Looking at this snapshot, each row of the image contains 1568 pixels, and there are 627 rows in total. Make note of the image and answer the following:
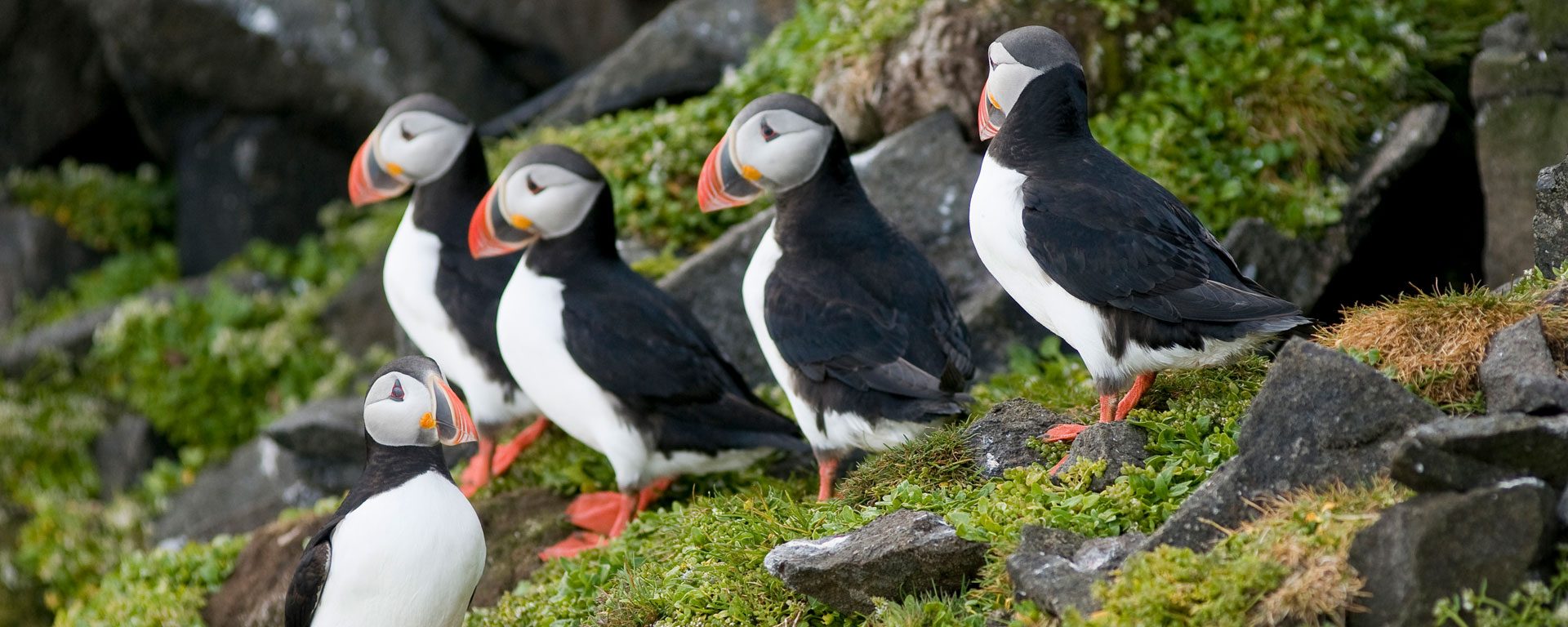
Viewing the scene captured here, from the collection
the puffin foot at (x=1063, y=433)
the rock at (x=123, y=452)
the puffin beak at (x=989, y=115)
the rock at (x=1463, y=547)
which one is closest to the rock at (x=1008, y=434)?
the puffin foot at (x=1063, y=433)

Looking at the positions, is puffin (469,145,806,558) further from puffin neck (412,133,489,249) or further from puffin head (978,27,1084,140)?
puffin head (978,27,1084,140)

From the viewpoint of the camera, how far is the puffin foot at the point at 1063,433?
475 cm

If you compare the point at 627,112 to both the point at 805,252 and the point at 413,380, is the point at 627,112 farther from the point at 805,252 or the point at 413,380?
the point at 413,380

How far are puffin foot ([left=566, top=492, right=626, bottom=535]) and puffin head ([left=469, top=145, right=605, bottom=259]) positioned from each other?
115 cm

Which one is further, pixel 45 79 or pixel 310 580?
pixel 45 79

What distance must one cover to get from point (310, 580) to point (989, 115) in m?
2.78

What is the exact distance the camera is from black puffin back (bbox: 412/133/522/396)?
271 inches

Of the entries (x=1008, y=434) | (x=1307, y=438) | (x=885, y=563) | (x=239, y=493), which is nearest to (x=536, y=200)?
(x=1008, y=434)

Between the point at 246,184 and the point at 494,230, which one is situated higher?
the point at 494,230

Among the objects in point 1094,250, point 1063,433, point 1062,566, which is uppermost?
point 1094,250

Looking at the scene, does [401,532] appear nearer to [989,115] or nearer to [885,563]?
[885,563]

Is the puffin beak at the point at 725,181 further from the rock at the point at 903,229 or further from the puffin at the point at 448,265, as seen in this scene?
the puffin at the point at 448,265

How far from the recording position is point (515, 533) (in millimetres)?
6391

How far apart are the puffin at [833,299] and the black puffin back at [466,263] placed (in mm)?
1443
